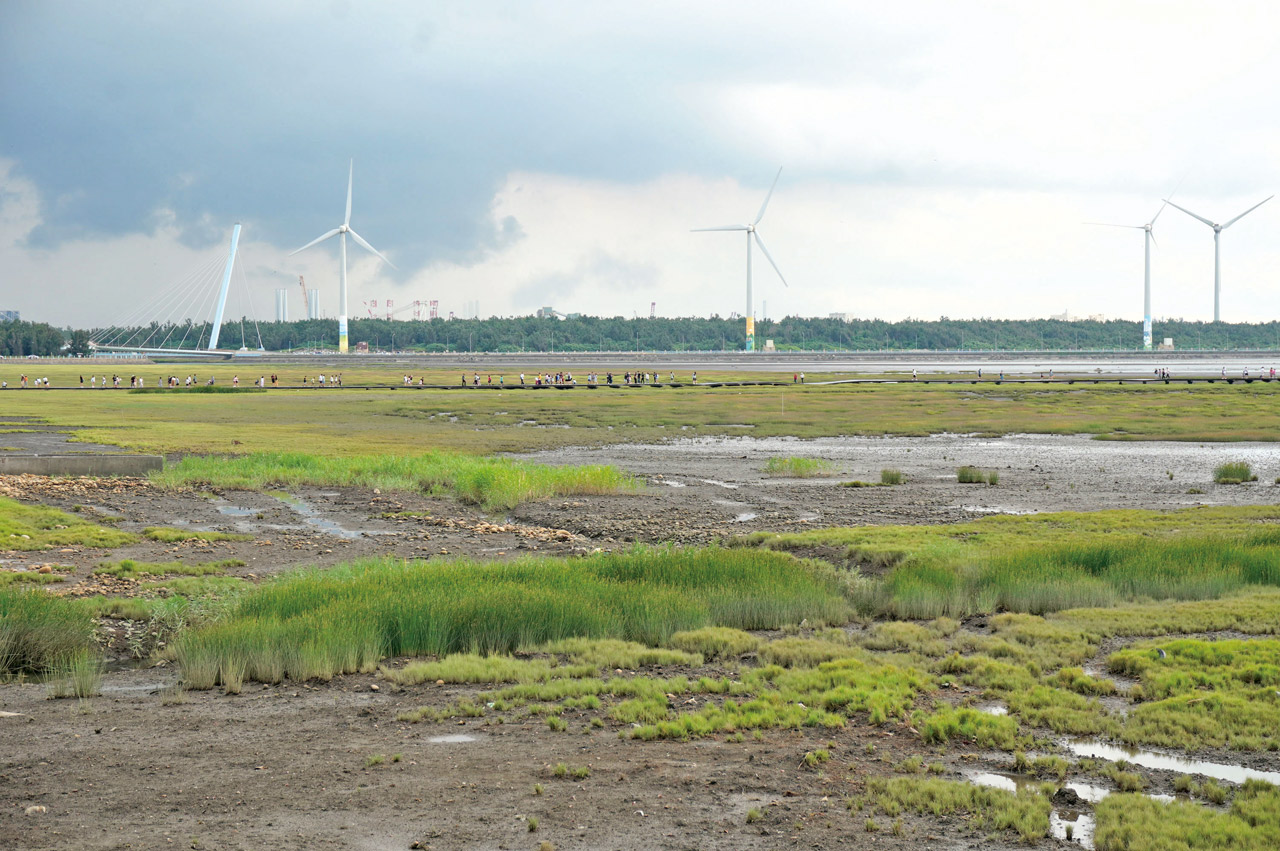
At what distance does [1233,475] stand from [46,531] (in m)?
37.4

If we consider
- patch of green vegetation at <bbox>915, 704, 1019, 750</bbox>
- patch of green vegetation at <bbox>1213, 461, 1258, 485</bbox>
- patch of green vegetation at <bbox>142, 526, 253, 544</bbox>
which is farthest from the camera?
patch of green vegetation at <bbox>1213, 461, 1258, 485</bbox>

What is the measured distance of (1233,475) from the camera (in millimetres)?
40281

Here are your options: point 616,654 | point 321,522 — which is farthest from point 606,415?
point 616,654

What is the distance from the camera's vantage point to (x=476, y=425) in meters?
71.6

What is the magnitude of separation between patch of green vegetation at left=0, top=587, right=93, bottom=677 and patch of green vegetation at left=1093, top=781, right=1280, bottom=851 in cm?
1328

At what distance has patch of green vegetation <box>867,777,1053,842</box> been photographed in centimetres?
1023

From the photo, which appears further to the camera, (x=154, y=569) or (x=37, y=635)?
(x=154, y=569)

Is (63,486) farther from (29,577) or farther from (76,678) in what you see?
(76,678)

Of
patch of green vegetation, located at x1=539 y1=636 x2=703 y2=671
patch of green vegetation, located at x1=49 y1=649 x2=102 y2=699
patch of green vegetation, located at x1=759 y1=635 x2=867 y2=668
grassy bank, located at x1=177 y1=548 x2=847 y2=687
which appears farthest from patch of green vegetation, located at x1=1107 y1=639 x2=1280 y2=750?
patch of green vegetation, located at x1=49 y1=649 x2=102 y2=699

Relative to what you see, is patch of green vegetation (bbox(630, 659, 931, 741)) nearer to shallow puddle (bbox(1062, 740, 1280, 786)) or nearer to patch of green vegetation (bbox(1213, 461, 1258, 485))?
shallow puddle (bbox(1062, 740, 1280, 786))

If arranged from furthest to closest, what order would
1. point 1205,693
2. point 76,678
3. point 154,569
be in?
point 154,569, point 76,678, point 1205,693

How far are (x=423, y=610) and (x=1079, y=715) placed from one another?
30.4 feet

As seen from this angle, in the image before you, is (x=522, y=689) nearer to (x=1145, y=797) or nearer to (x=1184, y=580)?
(x=1145, y=797)

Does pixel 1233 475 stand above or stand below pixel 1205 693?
above
